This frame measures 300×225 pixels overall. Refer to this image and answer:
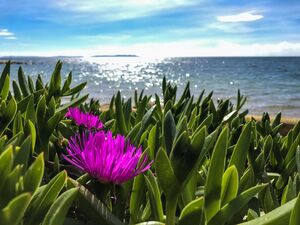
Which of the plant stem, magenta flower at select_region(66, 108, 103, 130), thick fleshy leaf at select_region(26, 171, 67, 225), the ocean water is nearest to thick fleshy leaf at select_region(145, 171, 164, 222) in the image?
the plant stem

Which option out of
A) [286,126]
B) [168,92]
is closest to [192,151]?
[168,92]

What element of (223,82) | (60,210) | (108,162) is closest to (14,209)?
(60,210)

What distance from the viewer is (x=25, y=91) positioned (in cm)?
123

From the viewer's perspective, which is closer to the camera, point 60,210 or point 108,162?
point 60,210

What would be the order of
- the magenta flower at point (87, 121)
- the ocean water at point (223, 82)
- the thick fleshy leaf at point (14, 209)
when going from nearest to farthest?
the thick fleshy leaf at point (14, 209)
the magenta flower at point (87, 121)
the ocean water at point (223, 82)

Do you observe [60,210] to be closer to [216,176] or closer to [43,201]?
[43,201]

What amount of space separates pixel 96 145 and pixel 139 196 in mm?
119

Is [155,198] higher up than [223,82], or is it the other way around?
[155,198]

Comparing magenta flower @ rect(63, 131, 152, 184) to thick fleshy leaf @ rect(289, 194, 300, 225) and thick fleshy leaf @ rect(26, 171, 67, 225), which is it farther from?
thick fleshy leaf @ rect(289, 194, 300, 225)

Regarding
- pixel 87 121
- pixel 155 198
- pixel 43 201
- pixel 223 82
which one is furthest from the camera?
pixel 223 82

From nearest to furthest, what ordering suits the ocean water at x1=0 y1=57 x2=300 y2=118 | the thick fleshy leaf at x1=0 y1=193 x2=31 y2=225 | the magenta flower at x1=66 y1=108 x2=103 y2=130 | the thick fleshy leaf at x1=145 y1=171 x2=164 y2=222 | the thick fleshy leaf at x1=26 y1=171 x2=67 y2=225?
the thick fleshy leaf at x1=0 y1=193 x2=31 y2=225 < the thick fleshy leaf at x1=26 y1=171 x2=67 y2=225 < the thick fleshy leaf at x1=145 y1=171 x2=164 y2=222 < the magenta flower at x1=66 y1=108 x2=103 y2=130 < the ocean water at x1=0 y1=57 x2=300 y2=118

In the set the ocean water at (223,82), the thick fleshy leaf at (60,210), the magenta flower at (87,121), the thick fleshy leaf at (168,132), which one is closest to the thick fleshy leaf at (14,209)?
the thick fleshy leaf at (60,210)

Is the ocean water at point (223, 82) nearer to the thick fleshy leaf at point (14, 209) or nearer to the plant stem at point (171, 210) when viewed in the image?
the plant stem at point (171, 210)

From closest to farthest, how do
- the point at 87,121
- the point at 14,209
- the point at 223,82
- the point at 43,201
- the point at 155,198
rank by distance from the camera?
the point at 14,209 < the point at 43,201 < the point at 155,198 < the point at 87,121 < the point at 223,82
